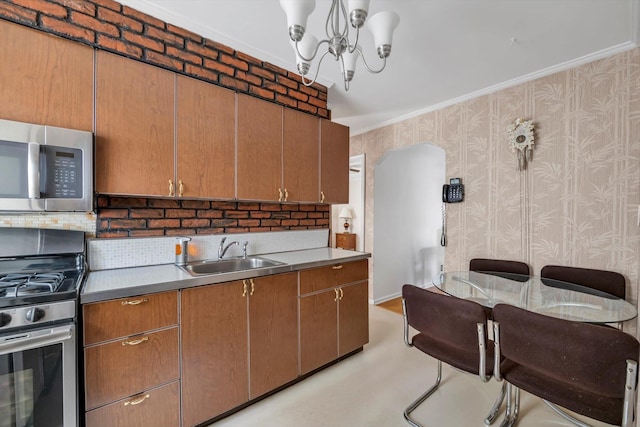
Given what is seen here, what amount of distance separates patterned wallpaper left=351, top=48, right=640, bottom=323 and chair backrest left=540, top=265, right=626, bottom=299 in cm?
10

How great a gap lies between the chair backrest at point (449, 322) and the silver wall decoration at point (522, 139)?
1.87 m

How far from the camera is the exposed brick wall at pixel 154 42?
1.54 m

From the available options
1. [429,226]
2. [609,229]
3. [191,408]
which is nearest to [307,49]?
[191,408]

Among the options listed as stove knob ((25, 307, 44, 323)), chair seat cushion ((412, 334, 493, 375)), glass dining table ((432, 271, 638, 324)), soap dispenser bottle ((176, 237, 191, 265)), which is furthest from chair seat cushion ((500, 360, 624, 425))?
stove knob ((25, 307, 44, 323))

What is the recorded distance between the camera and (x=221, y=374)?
5.62 ft

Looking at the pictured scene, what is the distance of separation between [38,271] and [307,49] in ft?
6.26

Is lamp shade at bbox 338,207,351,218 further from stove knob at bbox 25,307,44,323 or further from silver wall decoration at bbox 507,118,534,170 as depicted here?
stove knob at bbox 25,307,44,323

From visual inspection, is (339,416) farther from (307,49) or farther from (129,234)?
(307,49)

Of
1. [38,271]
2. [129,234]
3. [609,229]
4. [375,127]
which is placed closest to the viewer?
[38,271]

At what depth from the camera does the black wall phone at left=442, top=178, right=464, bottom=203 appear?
307cm

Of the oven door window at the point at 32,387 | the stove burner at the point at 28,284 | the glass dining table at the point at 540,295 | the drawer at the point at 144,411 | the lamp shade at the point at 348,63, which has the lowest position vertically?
the drawer at the point at 144,411

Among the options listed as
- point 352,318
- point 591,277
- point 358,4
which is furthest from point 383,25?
point 591,277

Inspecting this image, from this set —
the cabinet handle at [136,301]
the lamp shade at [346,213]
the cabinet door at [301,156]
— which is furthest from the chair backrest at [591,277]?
the cabinet handle at [136,301]

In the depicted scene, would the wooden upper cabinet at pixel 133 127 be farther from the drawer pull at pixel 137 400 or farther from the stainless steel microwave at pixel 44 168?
the drawer pull at pixel 137 400
